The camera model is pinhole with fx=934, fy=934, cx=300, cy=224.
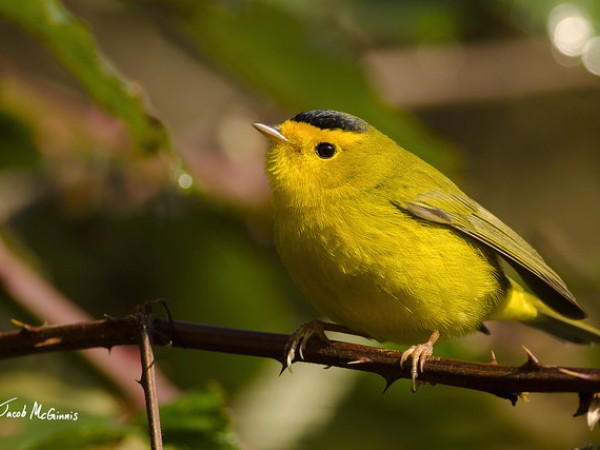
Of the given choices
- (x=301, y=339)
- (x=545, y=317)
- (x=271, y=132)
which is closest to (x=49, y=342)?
(x=301, y=339)

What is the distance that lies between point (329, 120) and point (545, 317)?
103cm

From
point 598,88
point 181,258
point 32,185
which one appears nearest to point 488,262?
point 181,258

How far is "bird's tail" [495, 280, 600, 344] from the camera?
3.12 meters

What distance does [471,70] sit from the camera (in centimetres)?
491

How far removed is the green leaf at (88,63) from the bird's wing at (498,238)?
0.79 metres

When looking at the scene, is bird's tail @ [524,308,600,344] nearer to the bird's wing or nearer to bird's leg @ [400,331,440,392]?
the bird's wing

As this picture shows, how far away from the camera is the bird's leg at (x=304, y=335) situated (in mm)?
2078

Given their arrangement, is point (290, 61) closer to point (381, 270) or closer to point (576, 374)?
point (381, 270)

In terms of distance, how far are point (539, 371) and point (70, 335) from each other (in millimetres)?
918

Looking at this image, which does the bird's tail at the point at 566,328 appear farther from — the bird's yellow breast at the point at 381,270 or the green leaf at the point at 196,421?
the green leaf at the point at 196,421

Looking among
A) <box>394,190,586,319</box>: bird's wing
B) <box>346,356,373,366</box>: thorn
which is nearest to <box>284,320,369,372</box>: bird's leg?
<box>346,356,373,366</box>: thorn

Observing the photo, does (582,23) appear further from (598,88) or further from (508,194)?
(508,194)
